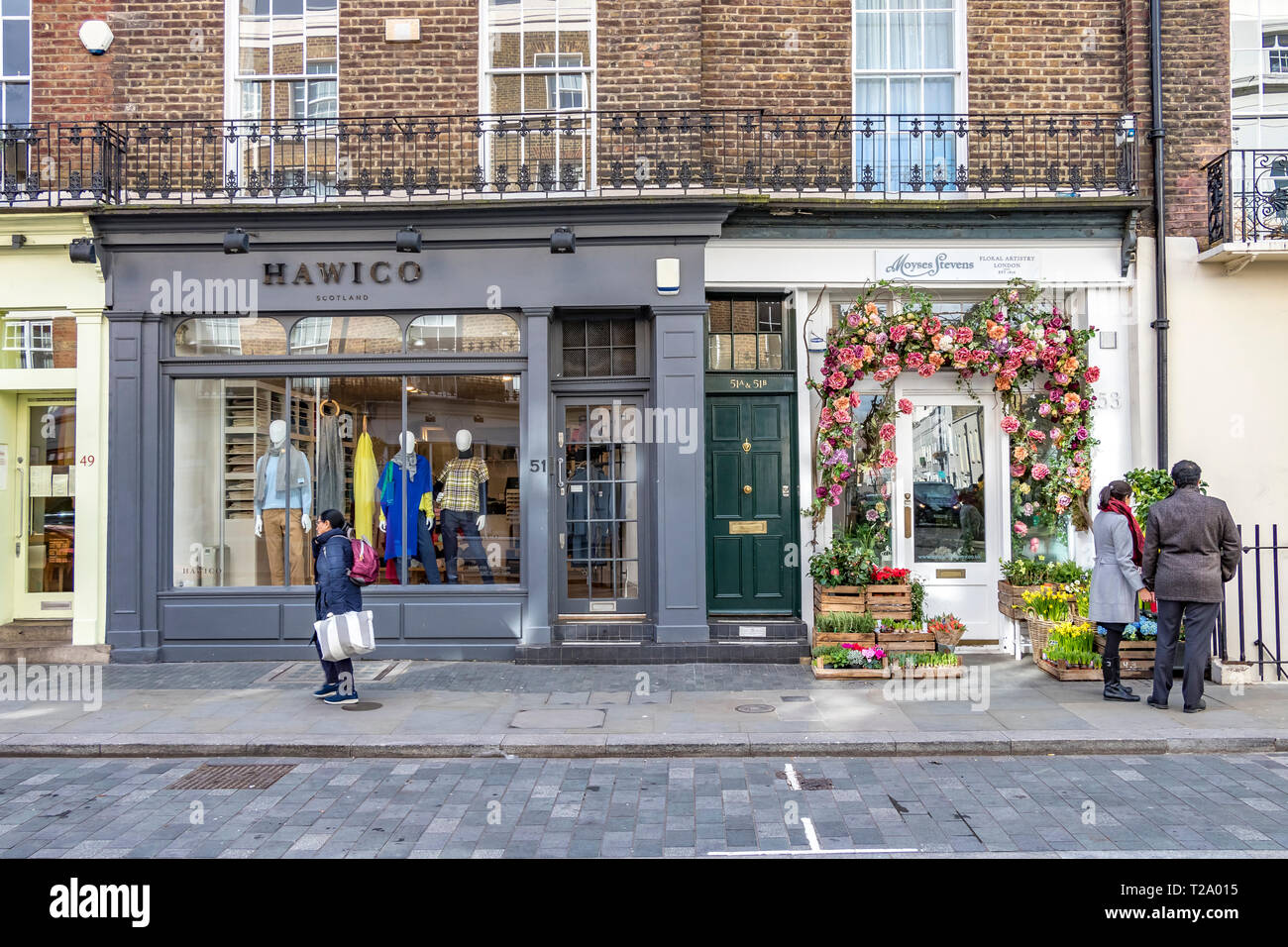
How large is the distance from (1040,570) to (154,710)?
8813 mm

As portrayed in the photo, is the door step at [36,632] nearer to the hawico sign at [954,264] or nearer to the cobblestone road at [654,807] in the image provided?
the cobblestone road at [654,807]

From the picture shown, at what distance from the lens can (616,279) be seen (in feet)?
35.0

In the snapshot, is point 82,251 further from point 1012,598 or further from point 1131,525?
point 1131,525

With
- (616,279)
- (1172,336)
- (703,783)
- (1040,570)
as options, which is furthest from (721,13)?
(703,783)

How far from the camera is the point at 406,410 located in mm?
11062

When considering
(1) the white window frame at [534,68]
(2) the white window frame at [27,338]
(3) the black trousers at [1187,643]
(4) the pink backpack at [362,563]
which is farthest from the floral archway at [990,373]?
(2) the white window frame at [27,338]

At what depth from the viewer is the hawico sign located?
10836 mm

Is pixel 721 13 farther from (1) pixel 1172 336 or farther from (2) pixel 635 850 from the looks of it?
(2) pixel 635 850

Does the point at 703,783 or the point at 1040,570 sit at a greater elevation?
the point at 1040,570

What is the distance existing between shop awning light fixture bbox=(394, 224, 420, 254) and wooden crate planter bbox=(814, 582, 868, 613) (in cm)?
563

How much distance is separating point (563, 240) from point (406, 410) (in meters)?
2.59

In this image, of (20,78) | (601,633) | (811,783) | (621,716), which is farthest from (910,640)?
(20,78)

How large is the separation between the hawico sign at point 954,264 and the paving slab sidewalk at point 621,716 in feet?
13.8
